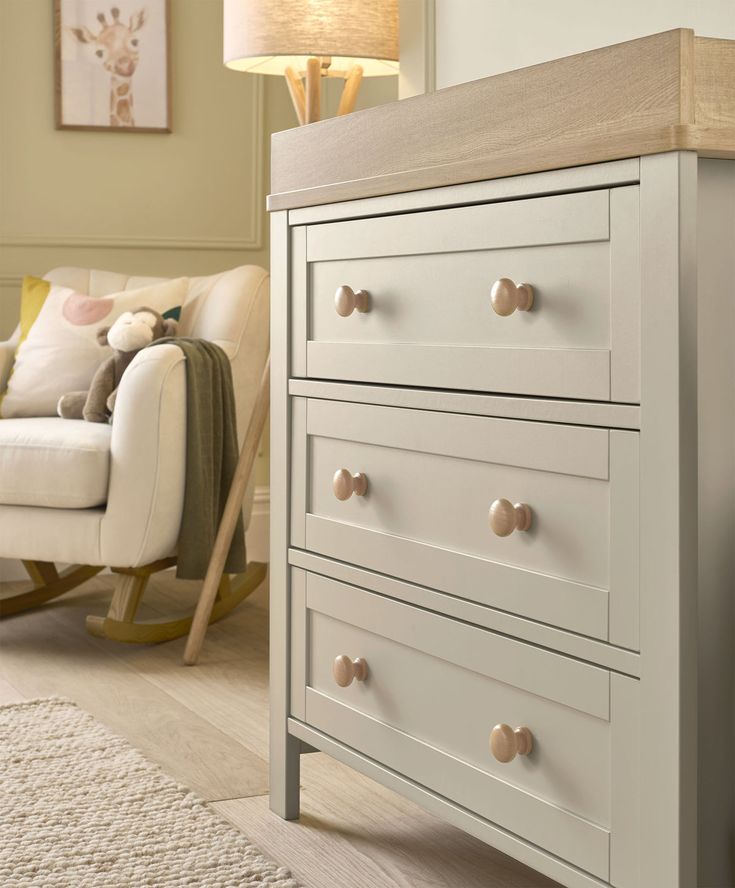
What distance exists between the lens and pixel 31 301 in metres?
3.30

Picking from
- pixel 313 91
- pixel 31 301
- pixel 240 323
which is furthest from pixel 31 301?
pixel 313 91

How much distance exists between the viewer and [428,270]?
1427mm

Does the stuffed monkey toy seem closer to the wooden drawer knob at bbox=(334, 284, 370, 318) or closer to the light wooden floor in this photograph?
the light wooden floor

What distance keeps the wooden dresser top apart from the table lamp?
0.78 meters

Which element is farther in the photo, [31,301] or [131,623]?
[31,301]

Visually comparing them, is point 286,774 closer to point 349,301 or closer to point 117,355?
point 349,301

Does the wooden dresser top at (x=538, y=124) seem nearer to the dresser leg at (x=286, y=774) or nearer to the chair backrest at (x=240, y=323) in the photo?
the dresser leg at (x=286, y=774)

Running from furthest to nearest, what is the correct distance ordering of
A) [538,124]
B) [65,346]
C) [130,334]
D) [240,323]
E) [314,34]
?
1. [65,346]
2. [240,323]
3. [130,334]
4. [314,34]
5. [538,124]

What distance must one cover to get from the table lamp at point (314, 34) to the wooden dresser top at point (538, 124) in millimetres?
780

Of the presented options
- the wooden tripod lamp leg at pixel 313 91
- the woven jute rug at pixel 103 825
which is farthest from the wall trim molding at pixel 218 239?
the woven jute rug at pixel 103 825

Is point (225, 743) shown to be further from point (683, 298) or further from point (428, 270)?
point (683, 298)

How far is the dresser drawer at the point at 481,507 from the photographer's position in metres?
1.17

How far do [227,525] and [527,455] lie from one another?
5.10ft

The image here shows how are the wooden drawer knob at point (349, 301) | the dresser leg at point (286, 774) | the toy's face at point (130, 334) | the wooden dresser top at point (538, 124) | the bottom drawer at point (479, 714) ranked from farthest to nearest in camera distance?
the toy's face at point (130, 334) < the dresser leg at point (286, 774) < the wooden drawer knob at point (349, 301) < the bottom drawer at point (479, 714) < the wooden dresser top at point (538, 124)
